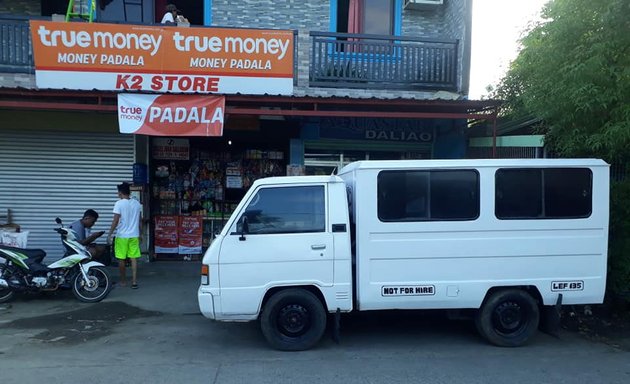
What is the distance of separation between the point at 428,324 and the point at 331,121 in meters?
5.55

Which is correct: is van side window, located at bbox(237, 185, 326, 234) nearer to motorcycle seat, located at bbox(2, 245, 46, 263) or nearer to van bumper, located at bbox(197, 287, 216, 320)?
van bumper, located at bbox(197, 287, 216, 320)

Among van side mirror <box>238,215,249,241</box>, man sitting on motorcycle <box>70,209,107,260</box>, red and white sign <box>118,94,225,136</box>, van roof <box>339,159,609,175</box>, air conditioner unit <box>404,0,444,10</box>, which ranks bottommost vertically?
man sitting on motorcycle <box>70,209,107,260</box>

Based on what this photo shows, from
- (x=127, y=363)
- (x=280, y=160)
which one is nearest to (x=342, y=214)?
(x=127, y=363)

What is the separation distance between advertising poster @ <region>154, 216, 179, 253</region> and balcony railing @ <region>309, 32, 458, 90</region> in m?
4.48

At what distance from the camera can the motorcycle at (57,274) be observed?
24.6ft

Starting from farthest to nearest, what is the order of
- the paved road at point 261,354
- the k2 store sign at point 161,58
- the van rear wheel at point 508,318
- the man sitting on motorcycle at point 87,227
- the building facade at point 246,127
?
1. the building facade at point 246,127
2. the k2 store sign at point 161,58
3. the man sitting on motorcycle at point 87,227
4. the van rear wheel at point 508,318
5. the paved road at point 261,354

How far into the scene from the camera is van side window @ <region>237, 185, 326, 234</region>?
5.56 meters

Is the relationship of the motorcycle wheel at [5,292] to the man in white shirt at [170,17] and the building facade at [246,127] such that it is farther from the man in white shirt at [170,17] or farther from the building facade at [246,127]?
the man in white shirt at [170,17]

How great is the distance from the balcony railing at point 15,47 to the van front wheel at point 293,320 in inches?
304

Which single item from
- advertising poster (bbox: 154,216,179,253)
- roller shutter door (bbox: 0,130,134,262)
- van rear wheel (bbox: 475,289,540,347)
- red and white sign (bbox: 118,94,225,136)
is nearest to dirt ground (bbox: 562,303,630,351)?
van rear wheel (bbox: 475,289,540,347)

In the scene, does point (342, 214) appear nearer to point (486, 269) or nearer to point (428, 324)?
point (486, 269)

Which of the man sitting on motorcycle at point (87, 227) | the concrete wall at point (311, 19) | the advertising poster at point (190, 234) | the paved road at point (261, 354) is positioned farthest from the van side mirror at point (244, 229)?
the advertising poster at point (190, 234)

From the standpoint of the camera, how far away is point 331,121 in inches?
430

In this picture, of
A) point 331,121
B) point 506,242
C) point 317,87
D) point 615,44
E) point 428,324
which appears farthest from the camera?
point 331,121
